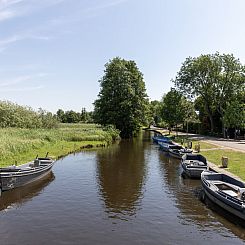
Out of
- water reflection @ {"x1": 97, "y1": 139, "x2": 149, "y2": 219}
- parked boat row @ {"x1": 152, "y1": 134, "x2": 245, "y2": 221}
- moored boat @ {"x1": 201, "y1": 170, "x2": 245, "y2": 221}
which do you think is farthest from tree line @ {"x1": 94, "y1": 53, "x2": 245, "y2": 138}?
moored boat @ {"x1": 201, "y1": 170, "x2": 245, "y2": 221}

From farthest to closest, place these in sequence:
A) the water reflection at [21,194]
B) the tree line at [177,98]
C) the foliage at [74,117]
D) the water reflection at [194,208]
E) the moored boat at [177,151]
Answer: the foliage at [74,117] → the tree line at [177,98] → the moored boat at [177,151] → the water reflection at [21,194] → the water reflection at [194,208]

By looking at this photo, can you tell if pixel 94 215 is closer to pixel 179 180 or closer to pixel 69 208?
pixel 69 208

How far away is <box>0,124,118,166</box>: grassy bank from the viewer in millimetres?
30417

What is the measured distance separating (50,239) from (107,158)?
24357 mm

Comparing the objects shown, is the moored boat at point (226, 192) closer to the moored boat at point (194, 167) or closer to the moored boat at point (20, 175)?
the moored boat at point (194, 167)

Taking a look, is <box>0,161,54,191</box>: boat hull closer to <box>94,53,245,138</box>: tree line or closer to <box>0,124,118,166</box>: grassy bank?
<box>0,124,118,166</box>: grassy bank

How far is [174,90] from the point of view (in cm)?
7506

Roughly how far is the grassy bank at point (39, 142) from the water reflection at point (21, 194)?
185 inches

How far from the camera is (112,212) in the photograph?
1723 cm

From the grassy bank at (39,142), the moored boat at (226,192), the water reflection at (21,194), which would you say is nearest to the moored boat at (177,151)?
the grassy bank at (39,142)

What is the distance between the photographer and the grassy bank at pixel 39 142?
30.4 meters

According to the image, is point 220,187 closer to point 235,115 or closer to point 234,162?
point 234,162

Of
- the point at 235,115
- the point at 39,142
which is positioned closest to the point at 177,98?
the point at 235,115

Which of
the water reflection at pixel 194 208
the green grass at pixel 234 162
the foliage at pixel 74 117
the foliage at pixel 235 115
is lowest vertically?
the water reflection at pixel 194 208
